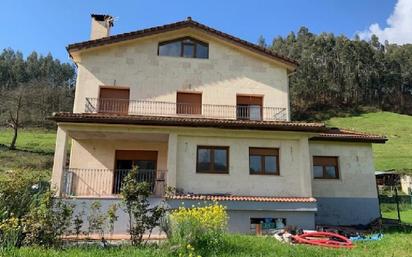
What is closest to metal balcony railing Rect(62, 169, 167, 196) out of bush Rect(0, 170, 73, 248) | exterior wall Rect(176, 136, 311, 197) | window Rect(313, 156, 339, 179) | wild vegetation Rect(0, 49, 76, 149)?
exterior wall Rect(176, 136, 311, 197)

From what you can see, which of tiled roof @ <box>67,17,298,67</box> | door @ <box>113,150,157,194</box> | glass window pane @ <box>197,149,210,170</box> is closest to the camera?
glass window pane @ <box>197,149,210,170</box>

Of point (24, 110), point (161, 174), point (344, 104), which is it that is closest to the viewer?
point (161, 174)

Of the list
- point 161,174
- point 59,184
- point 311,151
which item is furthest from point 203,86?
point 59,184

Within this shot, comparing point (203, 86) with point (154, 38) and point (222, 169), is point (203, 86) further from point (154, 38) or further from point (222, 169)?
point (222, 169)

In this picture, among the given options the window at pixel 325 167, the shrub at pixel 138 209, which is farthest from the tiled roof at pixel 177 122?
the shrub at pixel 138 209

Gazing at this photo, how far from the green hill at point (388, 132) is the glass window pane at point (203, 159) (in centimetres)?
3395

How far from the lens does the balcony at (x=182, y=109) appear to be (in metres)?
19.2

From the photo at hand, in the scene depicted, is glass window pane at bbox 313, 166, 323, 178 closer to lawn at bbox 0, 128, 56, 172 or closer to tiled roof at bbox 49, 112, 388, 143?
tiled roof at bbox 49, 112, 388, 143

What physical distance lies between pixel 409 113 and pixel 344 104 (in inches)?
694

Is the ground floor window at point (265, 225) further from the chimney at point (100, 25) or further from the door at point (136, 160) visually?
the chimney at point (100, 25)

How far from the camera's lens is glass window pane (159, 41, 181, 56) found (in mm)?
20297

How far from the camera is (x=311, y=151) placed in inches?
763

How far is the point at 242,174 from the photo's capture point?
16531 mm

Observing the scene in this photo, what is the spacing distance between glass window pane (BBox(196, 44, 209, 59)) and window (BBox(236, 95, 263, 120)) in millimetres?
2983
